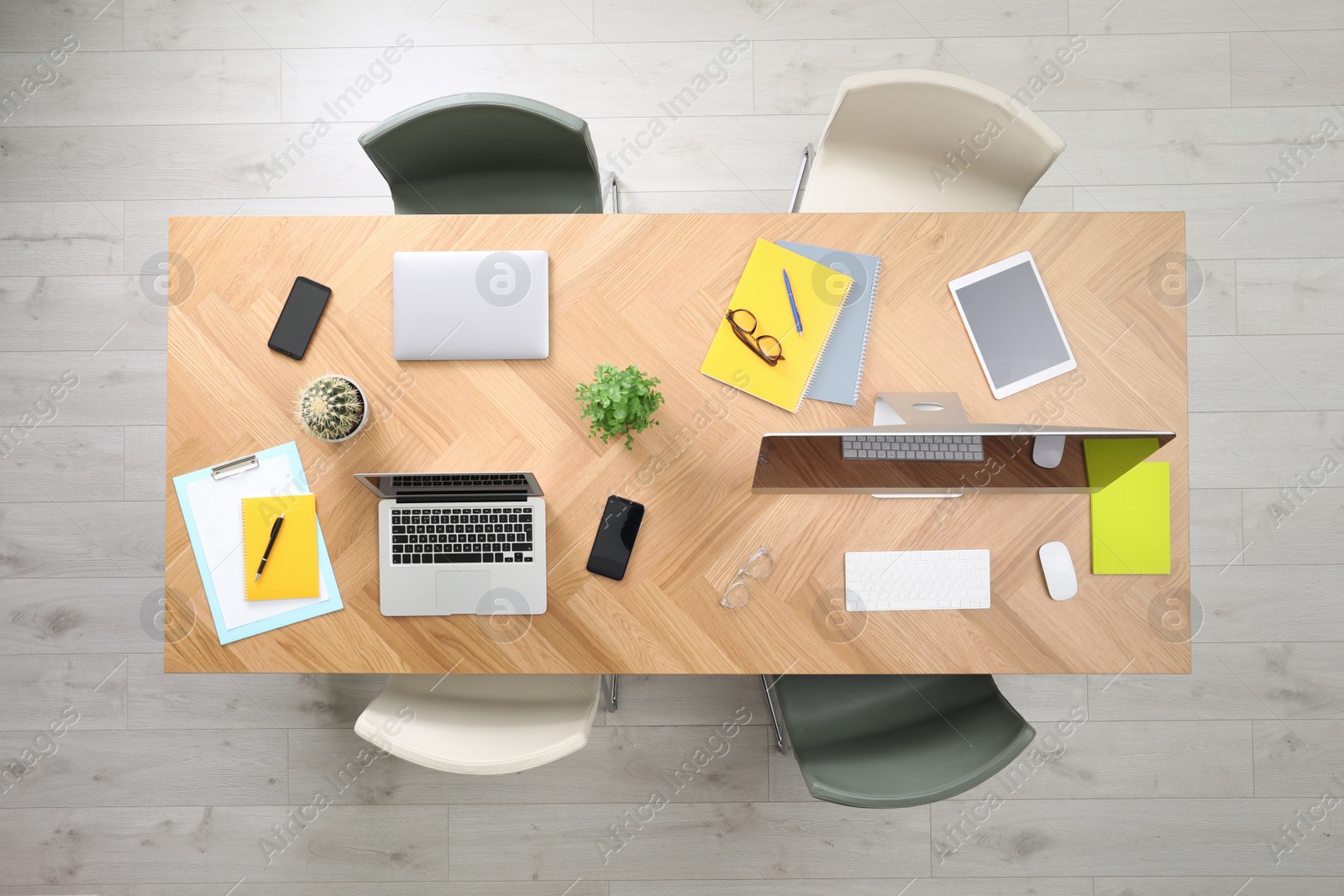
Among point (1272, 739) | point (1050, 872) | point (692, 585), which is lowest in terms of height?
point (1050, 872)

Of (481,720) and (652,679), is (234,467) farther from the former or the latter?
(652,679)

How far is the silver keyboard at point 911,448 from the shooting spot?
1.25m

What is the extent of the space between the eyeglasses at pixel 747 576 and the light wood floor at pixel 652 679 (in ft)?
2.53

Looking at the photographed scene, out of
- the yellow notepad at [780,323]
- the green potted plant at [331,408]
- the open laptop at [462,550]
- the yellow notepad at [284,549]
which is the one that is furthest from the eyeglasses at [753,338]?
the yellow notepad at [284,549]

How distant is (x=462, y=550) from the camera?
1394 millimetres

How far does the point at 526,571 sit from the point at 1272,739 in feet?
7.28

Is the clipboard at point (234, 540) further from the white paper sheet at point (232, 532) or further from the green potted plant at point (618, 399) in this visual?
the green potted plant at point (618, 399)

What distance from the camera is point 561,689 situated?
1.56 meters

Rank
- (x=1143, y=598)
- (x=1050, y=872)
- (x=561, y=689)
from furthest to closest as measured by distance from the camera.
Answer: (x=1050, y=872)
(x=561, y=689)
(x=1143, y=598)

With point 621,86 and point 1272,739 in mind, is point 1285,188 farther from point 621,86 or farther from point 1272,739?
point 621,86

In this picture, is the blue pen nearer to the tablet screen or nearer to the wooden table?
the wooden table

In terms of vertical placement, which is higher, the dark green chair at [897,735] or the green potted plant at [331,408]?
the green potted plant at [331,408]

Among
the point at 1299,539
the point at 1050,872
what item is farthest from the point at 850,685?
the point at 1299,539

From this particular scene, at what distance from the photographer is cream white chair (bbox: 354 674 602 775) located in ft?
4.24
